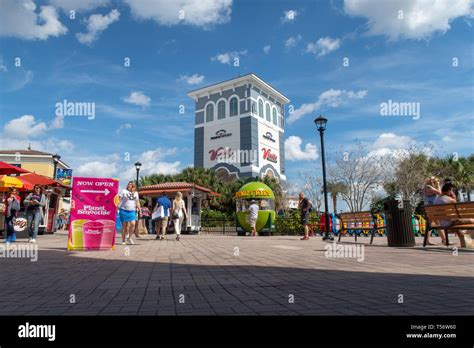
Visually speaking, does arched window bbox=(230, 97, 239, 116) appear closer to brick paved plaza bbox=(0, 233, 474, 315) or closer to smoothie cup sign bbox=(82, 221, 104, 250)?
smoothie cup sign bbox=(82, 221, 104, 250)

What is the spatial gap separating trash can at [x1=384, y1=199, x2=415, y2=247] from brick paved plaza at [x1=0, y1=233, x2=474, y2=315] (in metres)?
3.06

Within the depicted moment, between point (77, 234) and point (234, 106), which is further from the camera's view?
point (234, 106)

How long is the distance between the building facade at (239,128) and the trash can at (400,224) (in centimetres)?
4562

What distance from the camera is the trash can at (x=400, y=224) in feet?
29.2

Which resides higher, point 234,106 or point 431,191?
point 234,106

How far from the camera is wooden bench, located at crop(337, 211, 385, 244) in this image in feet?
33.7

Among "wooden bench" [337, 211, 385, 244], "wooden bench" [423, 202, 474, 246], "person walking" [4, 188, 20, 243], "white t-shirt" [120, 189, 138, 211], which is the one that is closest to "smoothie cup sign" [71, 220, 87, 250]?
"white t-shirt" [120, 189, 138, 211]

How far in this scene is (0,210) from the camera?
514 inches

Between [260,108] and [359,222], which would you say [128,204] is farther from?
[260,108]

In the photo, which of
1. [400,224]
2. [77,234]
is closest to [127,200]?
[77,234]

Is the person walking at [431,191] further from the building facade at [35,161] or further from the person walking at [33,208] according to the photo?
the building facade at [35,161]

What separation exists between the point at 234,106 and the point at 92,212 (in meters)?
50.9

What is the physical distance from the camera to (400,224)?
29.5 ft
